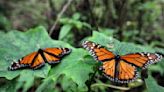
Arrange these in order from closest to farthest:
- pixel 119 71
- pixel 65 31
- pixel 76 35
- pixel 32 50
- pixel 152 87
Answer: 1. pixel 119 71
2. pixel 152 87
3. pixel 32 50
4. pixel 65 31
5. pixel 76 35

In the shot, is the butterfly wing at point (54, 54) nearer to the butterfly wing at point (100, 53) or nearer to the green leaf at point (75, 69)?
the green leaf at point (75, 69)

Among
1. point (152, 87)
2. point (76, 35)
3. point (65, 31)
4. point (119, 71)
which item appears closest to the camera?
point (119, 71)

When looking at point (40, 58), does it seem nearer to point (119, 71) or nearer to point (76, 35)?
point (119, 71)

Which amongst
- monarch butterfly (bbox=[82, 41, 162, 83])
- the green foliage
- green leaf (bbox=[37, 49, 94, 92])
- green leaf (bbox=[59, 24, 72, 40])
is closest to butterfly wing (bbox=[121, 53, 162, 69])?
monarch butterfly (bbox=[82, 41, 162, 83])

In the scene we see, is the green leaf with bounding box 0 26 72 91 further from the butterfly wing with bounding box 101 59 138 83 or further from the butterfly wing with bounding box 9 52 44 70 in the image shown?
the butterfly wing with bounding box 101 59 138 83

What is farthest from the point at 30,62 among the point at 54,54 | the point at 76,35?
the point at 76,35

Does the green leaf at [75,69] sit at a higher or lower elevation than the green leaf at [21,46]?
lower

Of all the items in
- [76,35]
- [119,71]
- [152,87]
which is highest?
[119,71]

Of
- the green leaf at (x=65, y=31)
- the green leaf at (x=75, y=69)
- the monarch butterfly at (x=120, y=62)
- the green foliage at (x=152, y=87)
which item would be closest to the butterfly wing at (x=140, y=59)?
the monarch butterfly at (x=120, y=62)
